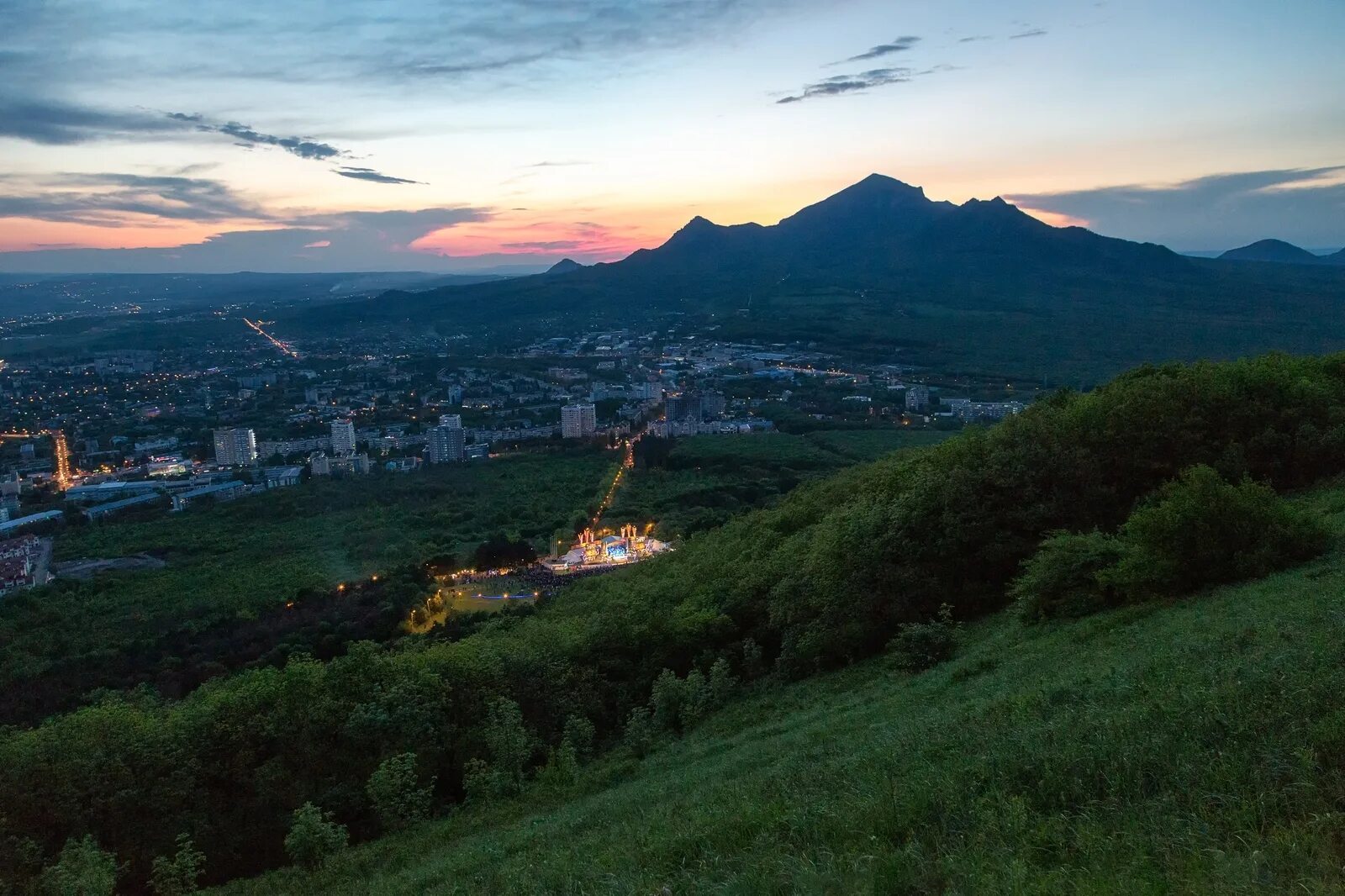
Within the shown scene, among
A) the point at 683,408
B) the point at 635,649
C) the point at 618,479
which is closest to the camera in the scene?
the point at 635,649

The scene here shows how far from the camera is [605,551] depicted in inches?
1193

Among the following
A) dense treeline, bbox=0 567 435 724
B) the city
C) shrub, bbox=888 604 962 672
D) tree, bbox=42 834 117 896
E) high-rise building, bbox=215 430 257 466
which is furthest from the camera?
high-rise building, bbox=215 430 257 466

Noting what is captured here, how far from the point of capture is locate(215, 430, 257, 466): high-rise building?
152ft

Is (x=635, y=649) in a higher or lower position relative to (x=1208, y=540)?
lower

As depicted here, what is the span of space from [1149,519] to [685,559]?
15.8 metres

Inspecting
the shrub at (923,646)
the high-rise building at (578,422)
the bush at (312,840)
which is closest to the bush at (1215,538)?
the shrub at (923,646)

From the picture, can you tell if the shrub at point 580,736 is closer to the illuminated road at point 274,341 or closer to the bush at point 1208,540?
the bush at point 1208,540

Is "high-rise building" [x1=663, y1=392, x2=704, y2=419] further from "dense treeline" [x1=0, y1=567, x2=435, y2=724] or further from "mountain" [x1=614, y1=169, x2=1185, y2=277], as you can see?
"mountain" [x1=614, y1=169, x2=1185, y2=277]

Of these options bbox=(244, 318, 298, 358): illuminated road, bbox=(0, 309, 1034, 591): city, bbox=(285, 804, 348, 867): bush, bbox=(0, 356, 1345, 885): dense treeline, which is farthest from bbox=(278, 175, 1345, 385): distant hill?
bbox=(285, 804, 348, 867): bush

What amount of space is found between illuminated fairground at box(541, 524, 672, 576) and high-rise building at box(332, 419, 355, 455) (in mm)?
21782

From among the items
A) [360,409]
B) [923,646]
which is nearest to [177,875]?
[923,646]

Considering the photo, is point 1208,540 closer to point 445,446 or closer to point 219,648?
point 219,648

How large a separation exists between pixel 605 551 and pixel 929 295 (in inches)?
3437

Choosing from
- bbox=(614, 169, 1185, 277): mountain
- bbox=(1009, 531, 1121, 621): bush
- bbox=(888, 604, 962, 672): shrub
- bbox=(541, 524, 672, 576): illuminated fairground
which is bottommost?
bbox=(541, 524, 672, 576): illuminated fairground
